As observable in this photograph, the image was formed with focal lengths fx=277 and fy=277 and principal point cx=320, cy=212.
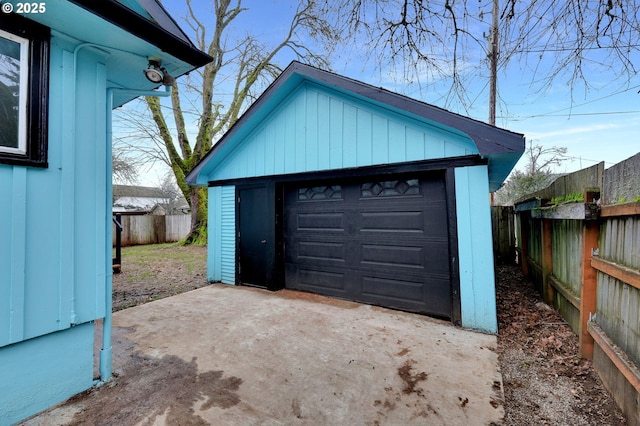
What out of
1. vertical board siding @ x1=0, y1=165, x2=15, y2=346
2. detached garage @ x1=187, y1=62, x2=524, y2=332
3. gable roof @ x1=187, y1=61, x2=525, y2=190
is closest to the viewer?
vertical board siding @ x1=0, y1=165, x2=15, y2=346

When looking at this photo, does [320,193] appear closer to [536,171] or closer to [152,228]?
[152,228]

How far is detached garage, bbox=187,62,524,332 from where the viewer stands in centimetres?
366

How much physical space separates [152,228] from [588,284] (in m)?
16.2

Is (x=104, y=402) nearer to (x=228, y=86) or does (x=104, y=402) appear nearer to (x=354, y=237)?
(x=354, y=237)

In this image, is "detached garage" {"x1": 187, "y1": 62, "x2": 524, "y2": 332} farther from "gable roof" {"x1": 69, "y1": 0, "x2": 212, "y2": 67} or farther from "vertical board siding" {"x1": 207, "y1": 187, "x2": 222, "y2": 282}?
"gable roof" {"x1": 69, "y1": 0, "x2": 212, "y2": 67}

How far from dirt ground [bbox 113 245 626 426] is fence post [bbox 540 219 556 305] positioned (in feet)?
0.65

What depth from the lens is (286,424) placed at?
1967 mm

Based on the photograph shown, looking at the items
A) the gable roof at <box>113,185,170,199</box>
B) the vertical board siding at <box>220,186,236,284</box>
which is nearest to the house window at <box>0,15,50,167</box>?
the vertical board siding at <box>220,186,236,284</box>

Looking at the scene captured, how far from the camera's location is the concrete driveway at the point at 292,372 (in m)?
2.06

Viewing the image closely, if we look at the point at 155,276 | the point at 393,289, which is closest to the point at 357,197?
the point at 393,289

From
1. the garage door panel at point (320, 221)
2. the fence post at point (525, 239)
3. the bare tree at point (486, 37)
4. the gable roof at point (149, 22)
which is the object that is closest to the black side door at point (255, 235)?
the garage door panel at point (320, 221)

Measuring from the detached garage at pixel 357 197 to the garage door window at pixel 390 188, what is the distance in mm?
16

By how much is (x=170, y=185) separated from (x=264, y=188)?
26541 mm

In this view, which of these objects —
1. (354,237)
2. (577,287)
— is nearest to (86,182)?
(354,237)
